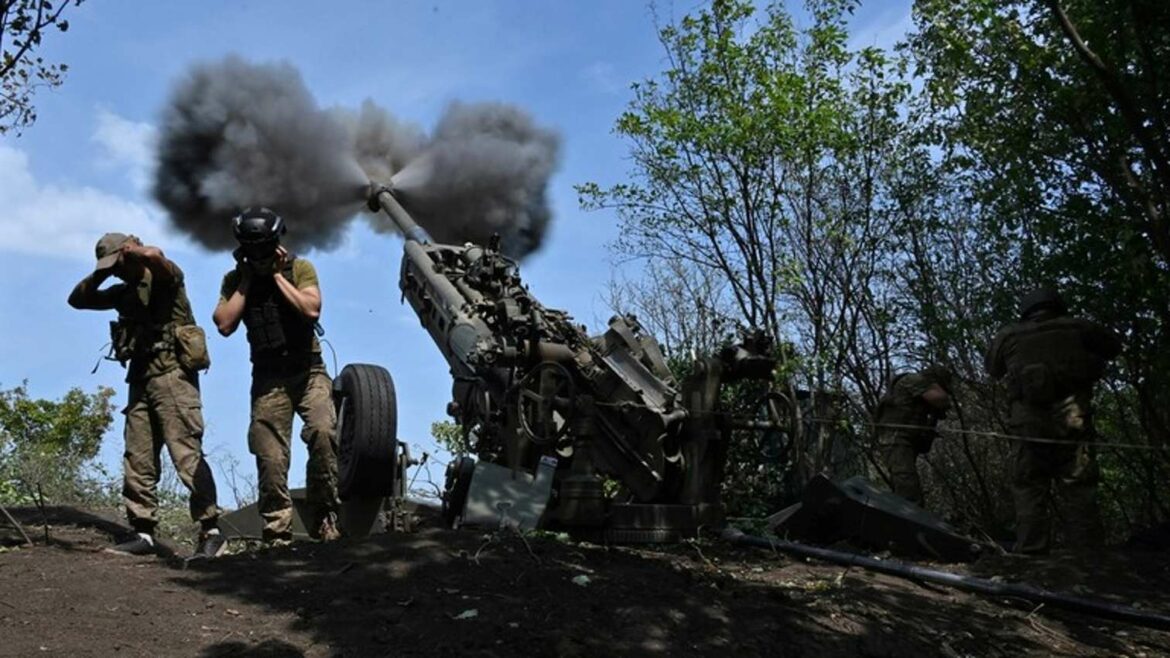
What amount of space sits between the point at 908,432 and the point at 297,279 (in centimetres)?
604

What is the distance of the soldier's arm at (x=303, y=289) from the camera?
6.39 meters

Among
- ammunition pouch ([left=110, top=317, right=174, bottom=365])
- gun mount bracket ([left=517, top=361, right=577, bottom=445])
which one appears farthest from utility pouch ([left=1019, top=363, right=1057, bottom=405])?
ammunition pouch ([left=110, top=317, right=174, bottom=365])

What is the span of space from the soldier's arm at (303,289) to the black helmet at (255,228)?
Result: 0.14m

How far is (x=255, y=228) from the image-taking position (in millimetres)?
6340

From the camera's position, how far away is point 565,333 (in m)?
7.99

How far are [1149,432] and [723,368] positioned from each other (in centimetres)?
510

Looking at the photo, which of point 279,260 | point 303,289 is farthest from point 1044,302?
point 279,260

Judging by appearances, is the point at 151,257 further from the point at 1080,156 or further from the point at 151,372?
the point at 1080,156

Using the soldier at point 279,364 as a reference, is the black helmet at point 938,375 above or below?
above

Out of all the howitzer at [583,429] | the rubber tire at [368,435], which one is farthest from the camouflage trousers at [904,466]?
the rubber tire at [368,435]

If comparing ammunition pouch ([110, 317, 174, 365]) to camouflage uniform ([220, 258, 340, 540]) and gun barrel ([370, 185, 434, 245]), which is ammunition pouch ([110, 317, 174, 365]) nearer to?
camouflage uniform ([220, 258, 340, 540])

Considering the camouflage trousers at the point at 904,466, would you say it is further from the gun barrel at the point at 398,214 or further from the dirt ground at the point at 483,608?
the gun barrel at the point at 398,214

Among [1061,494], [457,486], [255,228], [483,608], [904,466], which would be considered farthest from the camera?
[904,466]

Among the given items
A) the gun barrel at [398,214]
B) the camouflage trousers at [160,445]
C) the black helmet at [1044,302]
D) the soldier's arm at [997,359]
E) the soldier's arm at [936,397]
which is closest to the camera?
the camouflage trousers at [160,445]
